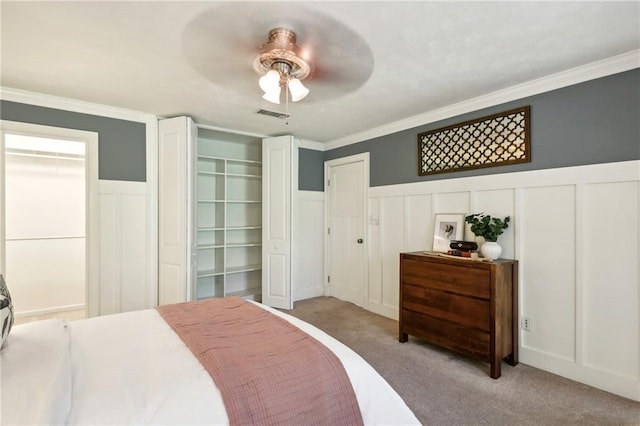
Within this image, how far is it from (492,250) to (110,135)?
3901mm

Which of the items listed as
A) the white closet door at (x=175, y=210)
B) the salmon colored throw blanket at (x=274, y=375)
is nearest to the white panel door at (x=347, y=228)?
the white closet door at (x=175, y=210)

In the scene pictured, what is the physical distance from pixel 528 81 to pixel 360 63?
147 cm

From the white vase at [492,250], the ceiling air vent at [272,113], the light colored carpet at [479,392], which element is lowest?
the light colored carpet at [479,392]

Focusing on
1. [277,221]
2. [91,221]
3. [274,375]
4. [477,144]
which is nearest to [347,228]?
[277,221]

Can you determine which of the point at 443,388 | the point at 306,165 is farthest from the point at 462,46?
the point at 306,165

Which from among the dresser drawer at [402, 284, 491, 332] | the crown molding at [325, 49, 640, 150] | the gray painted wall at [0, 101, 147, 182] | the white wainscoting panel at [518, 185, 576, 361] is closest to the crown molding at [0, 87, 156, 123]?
the gray painted wall at [0, 101, 147, 182]

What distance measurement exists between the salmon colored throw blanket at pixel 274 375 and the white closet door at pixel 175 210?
5.89ft

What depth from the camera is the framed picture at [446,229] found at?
9.88ft

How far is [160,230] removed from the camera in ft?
11.2

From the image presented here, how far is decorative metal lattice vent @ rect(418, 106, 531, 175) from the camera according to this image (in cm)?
264

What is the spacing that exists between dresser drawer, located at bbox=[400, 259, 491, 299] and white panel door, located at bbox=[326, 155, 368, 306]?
119cm

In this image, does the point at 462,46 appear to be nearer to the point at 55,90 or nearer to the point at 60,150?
the point at 55,90

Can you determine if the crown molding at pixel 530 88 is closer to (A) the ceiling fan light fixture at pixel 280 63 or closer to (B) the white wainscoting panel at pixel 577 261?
(B) the white wainscoting panel at pixel 577 261

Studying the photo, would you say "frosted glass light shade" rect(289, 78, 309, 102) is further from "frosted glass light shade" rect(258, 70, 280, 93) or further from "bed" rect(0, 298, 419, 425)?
"bed" rect(0, 298, 419, 425)
